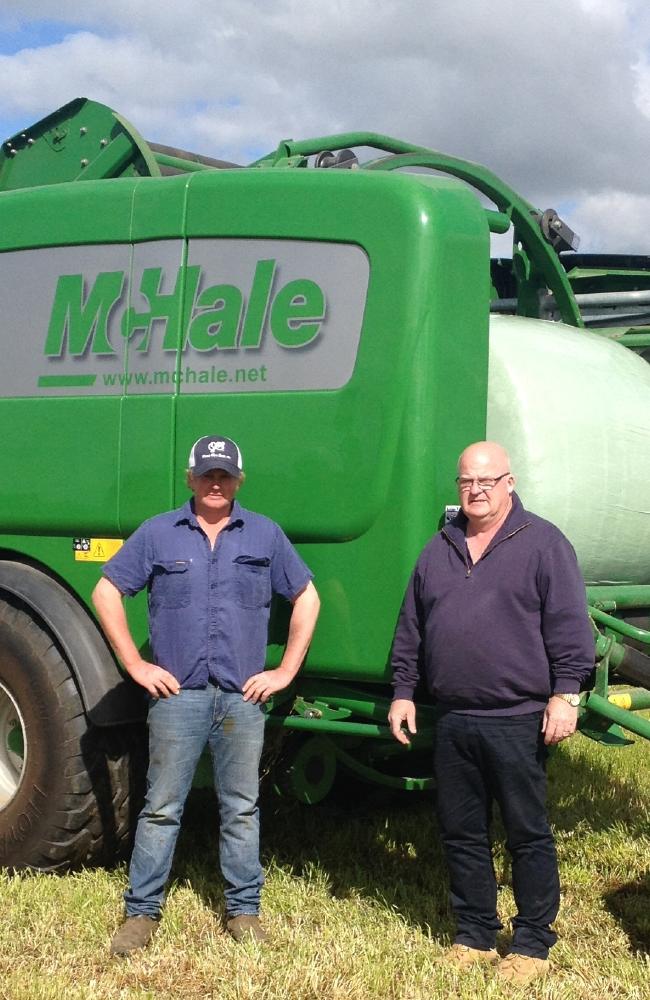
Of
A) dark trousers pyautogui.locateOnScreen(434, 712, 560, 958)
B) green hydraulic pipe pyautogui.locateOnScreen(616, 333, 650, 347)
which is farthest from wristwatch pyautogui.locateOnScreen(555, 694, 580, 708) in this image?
green hydraulic pipe pyautogui.locateOnScreen(616, 333, 650, 347)

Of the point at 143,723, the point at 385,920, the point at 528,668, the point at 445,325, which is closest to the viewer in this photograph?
the point at 528,668

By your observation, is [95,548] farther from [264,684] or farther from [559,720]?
[559,720]

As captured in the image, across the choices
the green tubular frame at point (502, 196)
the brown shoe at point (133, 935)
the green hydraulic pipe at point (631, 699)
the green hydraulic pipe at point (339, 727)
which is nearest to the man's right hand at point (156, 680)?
the green hydraulic pipe at point (339, 727)

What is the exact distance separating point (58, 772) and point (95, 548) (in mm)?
814

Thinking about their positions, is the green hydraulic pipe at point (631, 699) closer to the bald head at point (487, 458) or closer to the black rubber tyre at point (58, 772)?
the bald head at point (487, 458)

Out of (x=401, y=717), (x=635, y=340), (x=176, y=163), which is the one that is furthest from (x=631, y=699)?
(x=176, y=163)

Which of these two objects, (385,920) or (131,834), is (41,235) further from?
(385,920)

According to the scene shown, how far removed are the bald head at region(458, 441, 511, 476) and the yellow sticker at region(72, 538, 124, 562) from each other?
1.35m

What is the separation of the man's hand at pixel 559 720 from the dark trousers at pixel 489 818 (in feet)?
0.27

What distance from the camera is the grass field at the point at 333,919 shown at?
3.52 m

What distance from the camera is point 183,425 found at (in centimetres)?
410

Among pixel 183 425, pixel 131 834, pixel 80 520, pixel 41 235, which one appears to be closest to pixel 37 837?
pixel 131 834

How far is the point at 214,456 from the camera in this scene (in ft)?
12.3

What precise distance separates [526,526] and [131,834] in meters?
1.92
